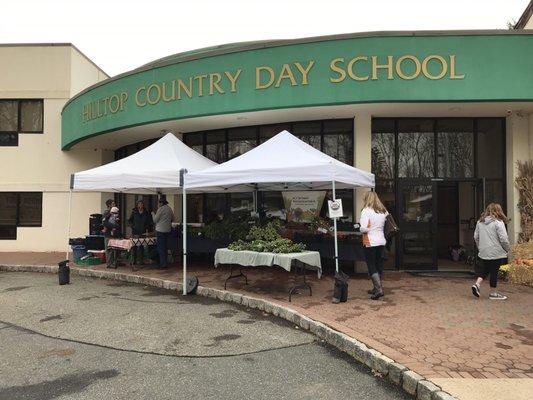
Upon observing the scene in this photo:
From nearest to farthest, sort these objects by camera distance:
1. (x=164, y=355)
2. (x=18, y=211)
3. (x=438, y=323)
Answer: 1. (x=164, y=355)
2. (x=438, y=323)
3. (x=18, y=211)

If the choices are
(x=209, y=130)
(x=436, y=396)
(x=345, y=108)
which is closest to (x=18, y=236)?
(x=209, y=130)

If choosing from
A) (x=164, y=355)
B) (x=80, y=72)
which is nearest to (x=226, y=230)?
(x=164, y=355)

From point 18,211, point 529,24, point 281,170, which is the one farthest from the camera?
point 18,211

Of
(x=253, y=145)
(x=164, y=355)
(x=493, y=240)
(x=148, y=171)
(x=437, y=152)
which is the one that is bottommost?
(x=164, y=355)

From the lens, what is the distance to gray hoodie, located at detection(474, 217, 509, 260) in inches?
296

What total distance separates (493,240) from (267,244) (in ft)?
12.4

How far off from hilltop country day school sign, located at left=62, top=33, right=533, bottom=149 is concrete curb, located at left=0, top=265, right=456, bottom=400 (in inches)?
168

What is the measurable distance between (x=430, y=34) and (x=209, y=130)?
6.32 metres

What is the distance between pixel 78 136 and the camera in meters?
14.5

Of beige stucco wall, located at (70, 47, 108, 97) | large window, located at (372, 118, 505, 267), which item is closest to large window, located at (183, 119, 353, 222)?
large window, located at (372, 118, 505, 267)

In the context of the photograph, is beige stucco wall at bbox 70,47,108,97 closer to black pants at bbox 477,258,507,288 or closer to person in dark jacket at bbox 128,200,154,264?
person in dark jacket at bbox 128,200,154,264

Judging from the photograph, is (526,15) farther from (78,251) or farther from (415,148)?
(78,251)

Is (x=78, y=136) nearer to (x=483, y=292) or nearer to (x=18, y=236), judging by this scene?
(x=18, y=236)

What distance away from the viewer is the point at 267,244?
8.17 m
